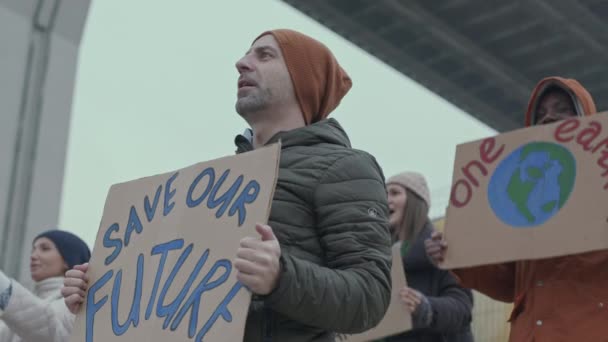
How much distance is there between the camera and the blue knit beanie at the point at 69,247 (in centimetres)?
459

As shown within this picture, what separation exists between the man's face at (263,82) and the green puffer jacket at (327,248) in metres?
0.16

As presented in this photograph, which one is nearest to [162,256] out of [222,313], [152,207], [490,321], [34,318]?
[152,207]

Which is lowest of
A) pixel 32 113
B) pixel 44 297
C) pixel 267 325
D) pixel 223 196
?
pixel 267 325

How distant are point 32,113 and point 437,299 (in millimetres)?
7187

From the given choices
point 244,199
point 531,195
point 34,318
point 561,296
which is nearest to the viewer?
point 244,199

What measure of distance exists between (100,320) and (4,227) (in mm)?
8102

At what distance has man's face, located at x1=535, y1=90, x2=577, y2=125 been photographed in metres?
3.46

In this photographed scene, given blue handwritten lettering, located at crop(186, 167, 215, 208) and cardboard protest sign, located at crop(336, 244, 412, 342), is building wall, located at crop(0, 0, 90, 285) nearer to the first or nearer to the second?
cardboard protest sign, located at crop(336, 244, 412, 342)

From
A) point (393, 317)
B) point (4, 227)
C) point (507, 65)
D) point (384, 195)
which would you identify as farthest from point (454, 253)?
point (507, 65)

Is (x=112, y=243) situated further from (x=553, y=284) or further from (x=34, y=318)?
(x=34, y=318)

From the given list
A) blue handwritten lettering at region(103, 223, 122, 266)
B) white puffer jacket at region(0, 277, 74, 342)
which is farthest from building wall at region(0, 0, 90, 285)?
blue handwritten lettering at region(103, 223, 122, 266)

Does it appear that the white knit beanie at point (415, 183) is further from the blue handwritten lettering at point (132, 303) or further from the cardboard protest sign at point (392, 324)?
the blue handwritten lettering at point (132, 303)

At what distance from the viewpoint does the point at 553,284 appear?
314 cm

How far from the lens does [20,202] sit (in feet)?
33.9
